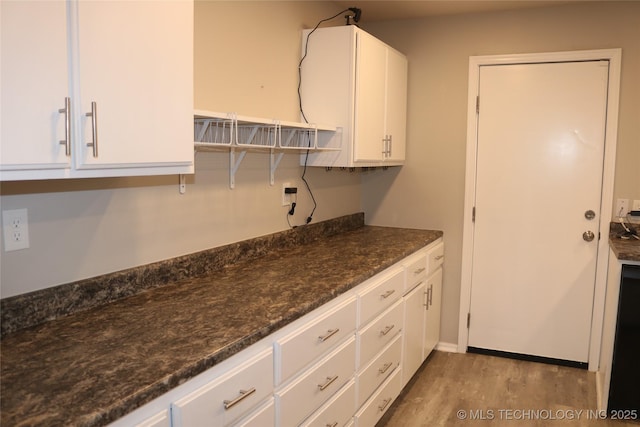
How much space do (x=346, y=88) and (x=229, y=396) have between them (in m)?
1.91

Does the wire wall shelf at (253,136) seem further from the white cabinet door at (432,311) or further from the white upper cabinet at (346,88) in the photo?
the white cabinet door at (432,311)

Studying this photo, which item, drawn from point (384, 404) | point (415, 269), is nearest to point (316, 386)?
point (384, 404)

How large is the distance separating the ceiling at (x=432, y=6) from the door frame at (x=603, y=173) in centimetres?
31

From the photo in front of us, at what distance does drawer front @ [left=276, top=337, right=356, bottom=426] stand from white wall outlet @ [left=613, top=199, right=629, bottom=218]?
83.3 inches

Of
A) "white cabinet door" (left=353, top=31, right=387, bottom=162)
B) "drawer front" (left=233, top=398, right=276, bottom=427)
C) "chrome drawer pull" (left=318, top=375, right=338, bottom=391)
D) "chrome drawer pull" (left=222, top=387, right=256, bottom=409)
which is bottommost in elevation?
"chrome drawer pull" (left=318, top=375, right=338, bottom=391)

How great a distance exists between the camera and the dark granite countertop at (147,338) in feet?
3.68

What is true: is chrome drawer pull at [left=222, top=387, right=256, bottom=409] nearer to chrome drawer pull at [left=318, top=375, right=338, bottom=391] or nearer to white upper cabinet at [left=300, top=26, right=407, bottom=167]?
chrome drawer pull at [left=318, top=375, right=338, bottom=391]

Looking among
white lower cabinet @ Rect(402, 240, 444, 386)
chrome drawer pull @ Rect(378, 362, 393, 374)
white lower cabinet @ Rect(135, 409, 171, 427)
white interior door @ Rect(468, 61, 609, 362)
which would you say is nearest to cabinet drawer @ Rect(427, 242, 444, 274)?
white lower cabinet @ Rect(402, 240, 444, 386)

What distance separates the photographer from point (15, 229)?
5.00 feet

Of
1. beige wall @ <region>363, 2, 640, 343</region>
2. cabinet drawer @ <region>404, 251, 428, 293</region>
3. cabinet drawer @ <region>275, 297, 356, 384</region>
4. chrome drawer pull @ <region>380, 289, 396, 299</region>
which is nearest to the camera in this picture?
cabinet drawer @ <region>275, 297, 356, 384</region>

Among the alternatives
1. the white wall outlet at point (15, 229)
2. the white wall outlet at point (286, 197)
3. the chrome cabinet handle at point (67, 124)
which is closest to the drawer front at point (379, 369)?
the white wall outlet at point (286, 197)

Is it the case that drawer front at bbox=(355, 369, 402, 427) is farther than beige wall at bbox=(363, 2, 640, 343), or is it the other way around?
beige wall at bbox=(363, 2, 640, 343)

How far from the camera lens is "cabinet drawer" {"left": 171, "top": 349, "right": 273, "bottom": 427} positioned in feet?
4.30

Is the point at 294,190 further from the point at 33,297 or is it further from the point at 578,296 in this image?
the point at 578,296
